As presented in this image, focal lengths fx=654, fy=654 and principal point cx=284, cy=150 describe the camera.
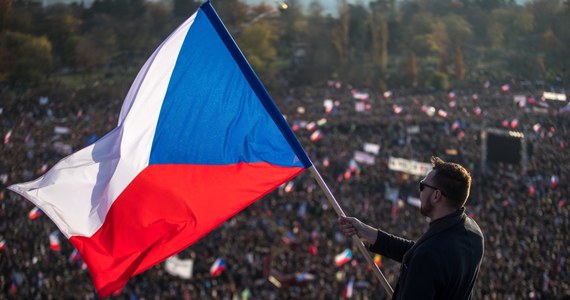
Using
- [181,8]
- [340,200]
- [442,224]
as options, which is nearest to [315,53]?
[181,8]

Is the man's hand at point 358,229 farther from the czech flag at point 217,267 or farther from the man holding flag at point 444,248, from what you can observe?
the czech flag at point 217,267

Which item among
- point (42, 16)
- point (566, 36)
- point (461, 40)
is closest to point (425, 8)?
point (461, 40)

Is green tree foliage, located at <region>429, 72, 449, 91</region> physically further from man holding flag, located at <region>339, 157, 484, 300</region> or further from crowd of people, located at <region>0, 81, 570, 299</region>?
man holding flag, located at <region>339, 157, 484, 300</region>

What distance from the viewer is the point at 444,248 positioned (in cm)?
233

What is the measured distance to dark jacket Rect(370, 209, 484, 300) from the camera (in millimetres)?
2256

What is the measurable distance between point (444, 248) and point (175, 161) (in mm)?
2146

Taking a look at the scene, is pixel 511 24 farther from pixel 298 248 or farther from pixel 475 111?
pixel 298 248

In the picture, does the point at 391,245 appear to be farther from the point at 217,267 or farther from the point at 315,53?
the point at 315,53

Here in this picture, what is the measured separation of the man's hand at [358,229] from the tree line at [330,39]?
1124 inches

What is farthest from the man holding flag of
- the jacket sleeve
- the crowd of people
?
the crowd of people

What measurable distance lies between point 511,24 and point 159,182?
Result: 1546 inches

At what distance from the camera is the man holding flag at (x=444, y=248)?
226 centimetres

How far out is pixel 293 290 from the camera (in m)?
13.0

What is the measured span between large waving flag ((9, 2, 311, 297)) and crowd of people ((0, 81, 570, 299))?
358 inches
